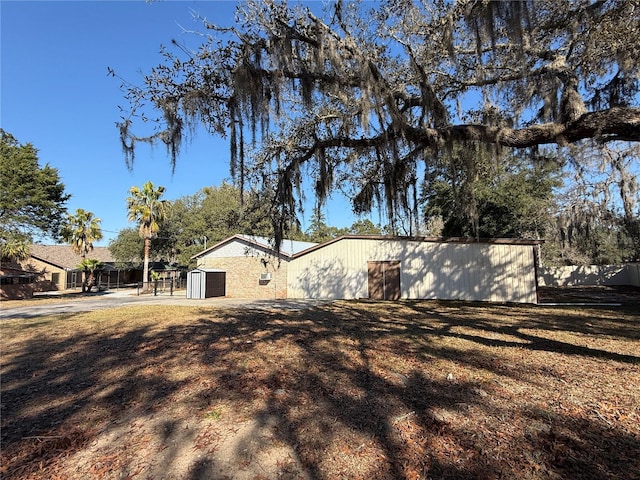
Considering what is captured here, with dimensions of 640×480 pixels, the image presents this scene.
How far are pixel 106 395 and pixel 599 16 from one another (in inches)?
326

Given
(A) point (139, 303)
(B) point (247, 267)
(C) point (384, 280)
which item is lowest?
(A) point (139, 303)

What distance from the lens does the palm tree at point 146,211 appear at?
23844mm

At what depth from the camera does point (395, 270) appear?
50.6 feet

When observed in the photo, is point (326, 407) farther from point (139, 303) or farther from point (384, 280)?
point (139, 303)

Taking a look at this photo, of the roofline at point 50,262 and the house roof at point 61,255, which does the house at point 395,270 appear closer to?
the roofline at point 50,262

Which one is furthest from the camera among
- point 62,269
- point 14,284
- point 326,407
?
point 62,269

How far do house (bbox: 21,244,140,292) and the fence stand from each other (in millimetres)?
35334

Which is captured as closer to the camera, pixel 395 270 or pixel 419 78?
pixel 419 78

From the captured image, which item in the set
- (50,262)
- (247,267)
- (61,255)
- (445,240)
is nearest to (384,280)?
(445,240)

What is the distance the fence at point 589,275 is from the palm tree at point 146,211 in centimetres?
2778

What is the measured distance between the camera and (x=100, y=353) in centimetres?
558

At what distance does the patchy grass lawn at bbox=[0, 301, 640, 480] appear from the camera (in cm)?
237

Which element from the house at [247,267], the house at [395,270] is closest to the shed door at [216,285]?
the house at [247,267]

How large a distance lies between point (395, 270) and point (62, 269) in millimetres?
30420
